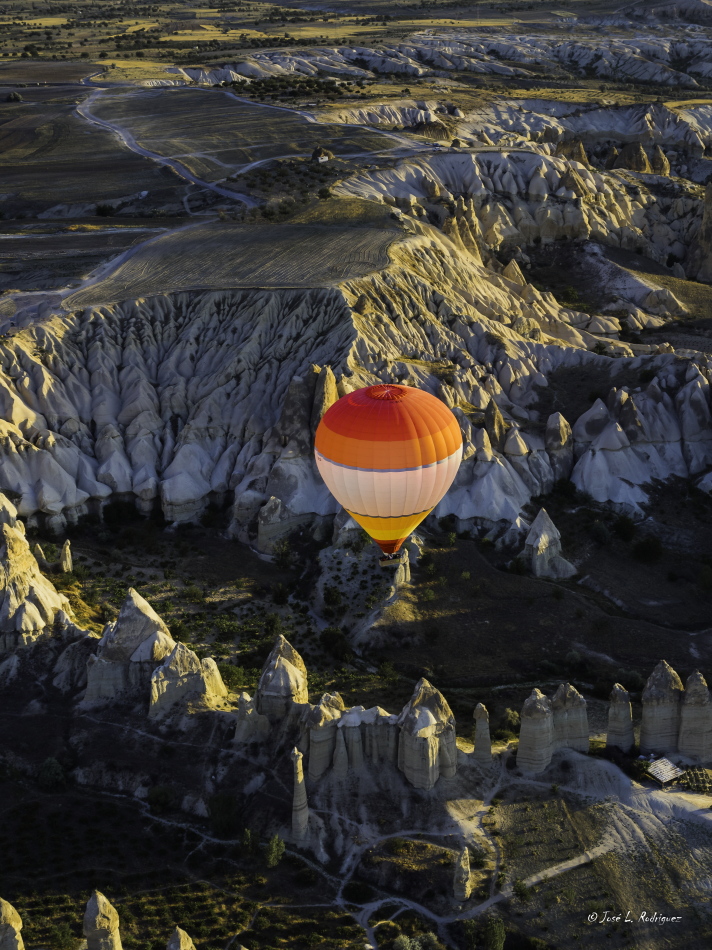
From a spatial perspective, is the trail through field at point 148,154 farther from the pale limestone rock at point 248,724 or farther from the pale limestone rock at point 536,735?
the pale limestone rock at point 536,735

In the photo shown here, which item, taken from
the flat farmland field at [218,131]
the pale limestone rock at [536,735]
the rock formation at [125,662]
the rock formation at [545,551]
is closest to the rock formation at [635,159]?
the flat farmland field at [218,131]

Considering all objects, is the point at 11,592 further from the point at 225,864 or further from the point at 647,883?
the point at 647,883

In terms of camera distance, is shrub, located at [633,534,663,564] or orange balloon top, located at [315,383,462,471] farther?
shrub, located at [633,534,663,564]

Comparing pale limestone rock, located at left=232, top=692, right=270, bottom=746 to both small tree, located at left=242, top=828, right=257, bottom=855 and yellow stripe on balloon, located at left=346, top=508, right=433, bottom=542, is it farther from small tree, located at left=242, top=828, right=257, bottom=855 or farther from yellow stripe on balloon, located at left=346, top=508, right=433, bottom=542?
yellow stripe on balloon, located at left=346, top=508, right=433, bottom=542

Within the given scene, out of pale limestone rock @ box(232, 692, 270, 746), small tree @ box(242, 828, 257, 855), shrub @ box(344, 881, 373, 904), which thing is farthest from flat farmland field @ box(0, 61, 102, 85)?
shrub @ box(344, 881, 373, 904)

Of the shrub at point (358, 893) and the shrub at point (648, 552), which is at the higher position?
the shrub at point (358, 893)

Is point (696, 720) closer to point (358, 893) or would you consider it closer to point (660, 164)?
point (358, 893)
